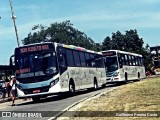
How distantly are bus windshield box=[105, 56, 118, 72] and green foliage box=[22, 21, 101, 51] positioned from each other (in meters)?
47.6

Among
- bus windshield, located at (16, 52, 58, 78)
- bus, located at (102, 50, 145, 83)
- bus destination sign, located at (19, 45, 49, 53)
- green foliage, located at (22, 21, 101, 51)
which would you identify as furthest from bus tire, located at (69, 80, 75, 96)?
green foliage, located at (22, 21, 101, 51)

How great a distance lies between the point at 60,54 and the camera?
72.9 feet

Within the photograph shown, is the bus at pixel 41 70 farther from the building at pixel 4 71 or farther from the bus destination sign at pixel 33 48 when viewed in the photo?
the building at pixel 4 71

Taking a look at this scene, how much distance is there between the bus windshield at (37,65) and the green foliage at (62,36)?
60.8 m

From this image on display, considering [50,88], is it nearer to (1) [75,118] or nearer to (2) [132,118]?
(1) [75,118]

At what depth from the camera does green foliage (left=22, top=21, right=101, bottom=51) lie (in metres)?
83.5

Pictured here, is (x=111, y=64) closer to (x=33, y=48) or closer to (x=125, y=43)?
(x=33, y=48)

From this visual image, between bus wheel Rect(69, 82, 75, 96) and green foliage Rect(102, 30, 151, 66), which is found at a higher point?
green foliage Rect(102, 30, 151, 66)

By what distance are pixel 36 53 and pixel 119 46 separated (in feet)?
226

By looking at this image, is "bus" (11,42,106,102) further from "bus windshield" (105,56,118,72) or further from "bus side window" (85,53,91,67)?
"bus windshield" (105,56,118,72)

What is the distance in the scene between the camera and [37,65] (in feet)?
69.9

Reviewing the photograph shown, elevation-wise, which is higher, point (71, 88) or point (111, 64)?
point (111, 64)

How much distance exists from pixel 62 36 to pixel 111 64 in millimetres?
49567

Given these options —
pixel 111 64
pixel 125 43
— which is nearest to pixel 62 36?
pixel 125 43
